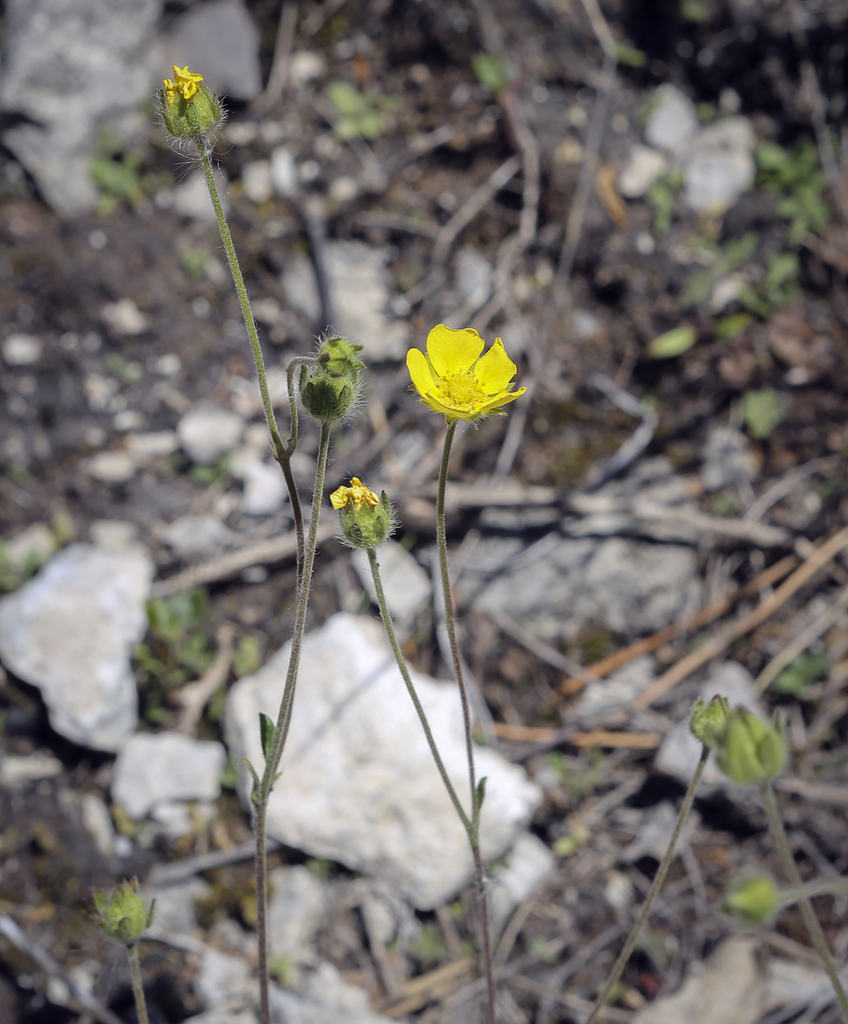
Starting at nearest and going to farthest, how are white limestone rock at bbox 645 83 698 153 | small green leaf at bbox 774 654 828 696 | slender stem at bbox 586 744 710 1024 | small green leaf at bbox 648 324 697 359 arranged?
slender stem at bbox 586 744 710 1024 → small green leaf at bbox 774 654 828 696 → small green leaf at bbox 648 324 697 359 → white limestone rock at bbox 645 83 698 153

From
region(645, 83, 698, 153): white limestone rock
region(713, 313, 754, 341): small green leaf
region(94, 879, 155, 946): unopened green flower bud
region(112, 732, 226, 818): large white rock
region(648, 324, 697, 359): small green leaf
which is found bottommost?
region(112, 732, 226, 818): large white rock

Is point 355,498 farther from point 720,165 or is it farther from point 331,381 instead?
point 720,165

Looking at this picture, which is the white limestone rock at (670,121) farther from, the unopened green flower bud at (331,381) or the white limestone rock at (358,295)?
the unopened green flower bud at (331,381)

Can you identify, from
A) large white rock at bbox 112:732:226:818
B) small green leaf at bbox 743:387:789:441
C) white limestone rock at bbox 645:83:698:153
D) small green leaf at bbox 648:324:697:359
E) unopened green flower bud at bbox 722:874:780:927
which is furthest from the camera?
white limestone rock at bbox 645:83:698:153

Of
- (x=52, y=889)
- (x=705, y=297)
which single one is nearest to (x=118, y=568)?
(x=52, y=889)

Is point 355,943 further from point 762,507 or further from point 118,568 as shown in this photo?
point 762,507

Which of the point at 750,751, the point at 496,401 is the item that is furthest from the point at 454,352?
the point at 750,751

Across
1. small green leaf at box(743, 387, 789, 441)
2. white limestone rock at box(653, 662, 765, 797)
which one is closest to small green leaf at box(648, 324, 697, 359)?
small green leaf at box(743, 387, 789, 441)

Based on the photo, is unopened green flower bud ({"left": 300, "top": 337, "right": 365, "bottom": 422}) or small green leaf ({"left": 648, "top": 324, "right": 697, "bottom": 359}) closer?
unopened green flower bud ({"left": 300, "top": 337, "right": 365, "bottom": 422})

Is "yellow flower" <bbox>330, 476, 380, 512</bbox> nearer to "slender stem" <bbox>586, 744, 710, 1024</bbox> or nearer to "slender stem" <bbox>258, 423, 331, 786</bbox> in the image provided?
"slender stem" <bbox>258, 423, 331, 786</bbox>
